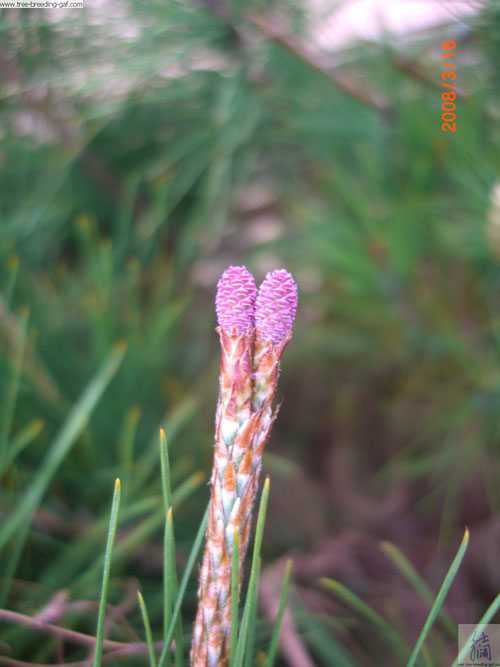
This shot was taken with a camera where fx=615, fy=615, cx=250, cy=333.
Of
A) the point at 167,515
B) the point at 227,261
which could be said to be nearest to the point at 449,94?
the point at 227,261

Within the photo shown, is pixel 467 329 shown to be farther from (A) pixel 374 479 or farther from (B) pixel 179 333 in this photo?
(B) pixel 179 333

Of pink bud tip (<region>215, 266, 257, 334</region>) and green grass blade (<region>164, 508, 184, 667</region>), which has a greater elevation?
pink bud tip (<region>215, 266, 257, 334</region>)

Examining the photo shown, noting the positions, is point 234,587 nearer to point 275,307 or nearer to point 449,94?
point 275,307

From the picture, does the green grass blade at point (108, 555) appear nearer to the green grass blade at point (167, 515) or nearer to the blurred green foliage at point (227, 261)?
the green grass blade at point (167, 515)

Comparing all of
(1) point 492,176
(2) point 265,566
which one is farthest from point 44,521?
(1) point 492,176

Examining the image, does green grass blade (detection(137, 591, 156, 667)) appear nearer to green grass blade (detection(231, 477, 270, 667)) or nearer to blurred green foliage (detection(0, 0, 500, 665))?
green grass blade (detection(231, 477, 270, 667))

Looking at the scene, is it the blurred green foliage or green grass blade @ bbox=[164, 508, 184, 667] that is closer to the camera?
green grass blade @ bbox=[164, 508, 184, 667]

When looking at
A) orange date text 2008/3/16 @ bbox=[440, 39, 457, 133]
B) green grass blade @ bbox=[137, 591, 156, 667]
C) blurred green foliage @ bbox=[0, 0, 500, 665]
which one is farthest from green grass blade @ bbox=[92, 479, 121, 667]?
orange date text 2008/3/16 @ bbox=[440, 39, 457, 133]
